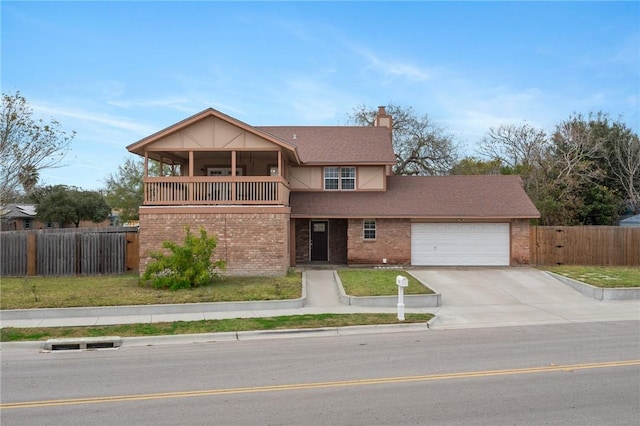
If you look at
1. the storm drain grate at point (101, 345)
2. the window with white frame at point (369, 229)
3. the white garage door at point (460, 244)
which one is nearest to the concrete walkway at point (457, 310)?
the storm drain grate at point (101, 345)

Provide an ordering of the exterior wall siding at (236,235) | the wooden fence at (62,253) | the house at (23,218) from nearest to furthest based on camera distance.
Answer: the exterior wall siding at (236,235)
the wooden fence at (62,253)
the house at (23,218)

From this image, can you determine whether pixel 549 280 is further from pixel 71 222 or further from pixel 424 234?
pixel 71 222

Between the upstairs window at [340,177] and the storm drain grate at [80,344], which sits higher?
the upstairs window at [340,177]

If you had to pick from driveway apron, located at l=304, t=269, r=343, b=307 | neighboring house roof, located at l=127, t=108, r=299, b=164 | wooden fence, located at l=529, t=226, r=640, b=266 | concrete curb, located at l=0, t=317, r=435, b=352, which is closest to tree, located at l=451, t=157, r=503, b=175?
wooden fence, located at l=529, t=226, r=640, b=266

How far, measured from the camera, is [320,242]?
2464cm

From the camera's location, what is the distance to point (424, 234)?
23.4 m

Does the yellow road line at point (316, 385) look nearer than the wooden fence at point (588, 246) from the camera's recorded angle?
Yes

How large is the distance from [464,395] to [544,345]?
13.8 ft

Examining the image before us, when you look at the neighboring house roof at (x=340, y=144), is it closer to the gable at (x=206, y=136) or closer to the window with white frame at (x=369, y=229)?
the window with white frame at (x=369, y=229)

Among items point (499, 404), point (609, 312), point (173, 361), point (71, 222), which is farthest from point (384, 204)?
point (71, 222)

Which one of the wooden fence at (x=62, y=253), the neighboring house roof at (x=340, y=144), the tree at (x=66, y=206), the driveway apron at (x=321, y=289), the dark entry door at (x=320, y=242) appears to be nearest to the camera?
the driveway apron at (x=321, y=289)

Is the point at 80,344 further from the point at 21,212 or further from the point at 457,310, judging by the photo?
the point at 21,212

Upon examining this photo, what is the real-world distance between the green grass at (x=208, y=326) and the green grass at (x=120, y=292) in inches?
79.2

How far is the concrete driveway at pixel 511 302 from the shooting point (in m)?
13.7
